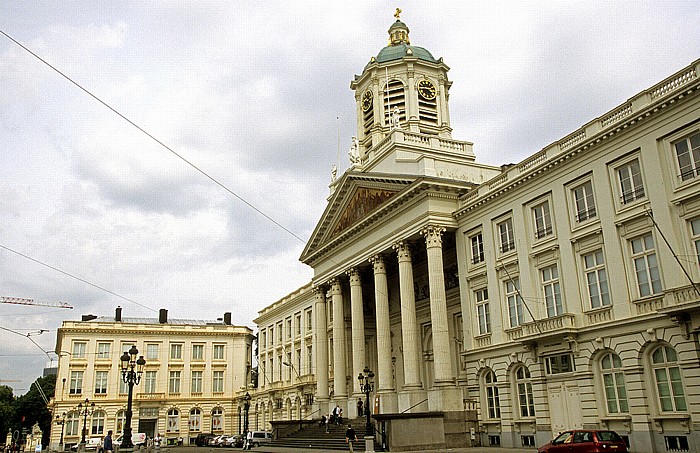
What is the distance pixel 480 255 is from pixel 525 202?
4.66 metres

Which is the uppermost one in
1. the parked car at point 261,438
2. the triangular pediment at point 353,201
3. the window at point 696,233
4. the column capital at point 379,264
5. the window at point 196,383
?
the triangular pediment at point 353,201

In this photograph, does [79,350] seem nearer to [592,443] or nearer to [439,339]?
[439,339]

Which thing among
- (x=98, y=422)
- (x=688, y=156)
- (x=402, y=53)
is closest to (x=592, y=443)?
(x=688, y=156)

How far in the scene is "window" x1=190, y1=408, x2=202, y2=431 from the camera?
257 ft

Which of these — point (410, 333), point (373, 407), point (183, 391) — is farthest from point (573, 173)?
point (183, 391)

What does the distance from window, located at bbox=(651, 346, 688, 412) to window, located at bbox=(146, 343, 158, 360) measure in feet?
218

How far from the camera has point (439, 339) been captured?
3525cm

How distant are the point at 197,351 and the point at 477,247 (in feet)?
181

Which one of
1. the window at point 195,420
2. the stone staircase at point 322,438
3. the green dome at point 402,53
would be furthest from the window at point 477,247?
the window at point 195,420

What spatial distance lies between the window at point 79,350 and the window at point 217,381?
52.0ft

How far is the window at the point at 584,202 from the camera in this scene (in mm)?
28045

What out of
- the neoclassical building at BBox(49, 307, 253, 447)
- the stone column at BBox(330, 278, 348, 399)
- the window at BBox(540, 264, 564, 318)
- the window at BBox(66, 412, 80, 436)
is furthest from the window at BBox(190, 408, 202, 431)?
the window at BBox(540, 264, 564, 318)

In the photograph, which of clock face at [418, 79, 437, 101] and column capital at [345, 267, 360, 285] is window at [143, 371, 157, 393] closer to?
column capital at [345, 267, 360, 285]

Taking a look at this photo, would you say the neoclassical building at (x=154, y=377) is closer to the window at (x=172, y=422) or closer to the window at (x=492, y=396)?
the window at (x=172, y=422)
